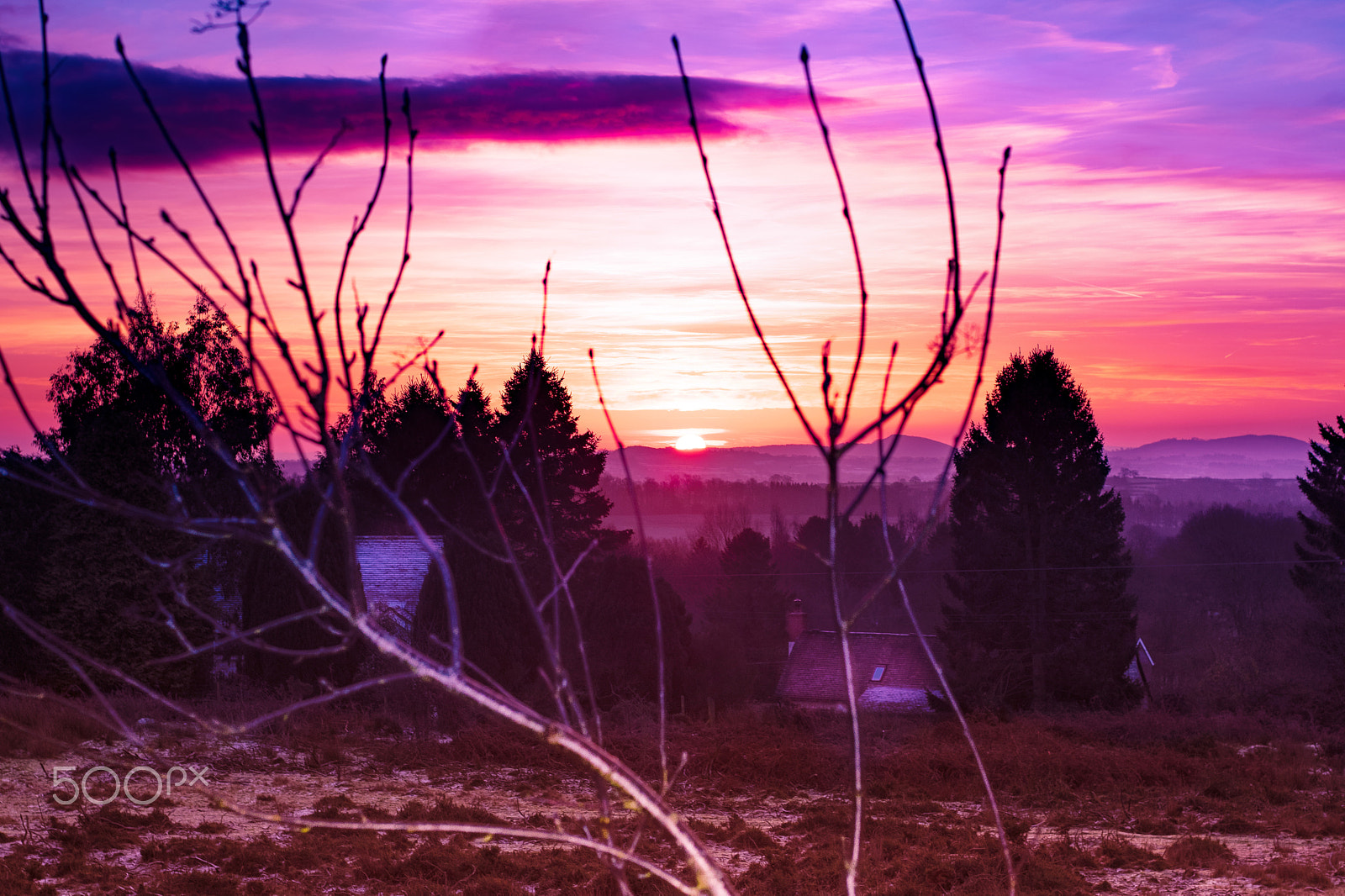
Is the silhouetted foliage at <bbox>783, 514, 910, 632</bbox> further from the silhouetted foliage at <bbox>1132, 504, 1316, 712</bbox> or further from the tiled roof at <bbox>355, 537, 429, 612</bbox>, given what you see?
the tiled roof at <bbox>355, 537, 429, 612</bbox>

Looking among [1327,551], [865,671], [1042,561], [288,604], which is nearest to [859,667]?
[865,671]

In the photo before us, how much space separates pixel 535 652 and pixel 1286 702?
16988 mm

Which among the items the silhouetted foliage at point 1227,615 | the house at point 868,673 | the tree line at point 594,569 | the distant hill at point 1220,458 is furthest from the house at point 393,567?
the distant hill at point 1220,458

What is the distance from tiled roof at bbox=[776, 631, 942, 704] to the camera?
26125 millimetres

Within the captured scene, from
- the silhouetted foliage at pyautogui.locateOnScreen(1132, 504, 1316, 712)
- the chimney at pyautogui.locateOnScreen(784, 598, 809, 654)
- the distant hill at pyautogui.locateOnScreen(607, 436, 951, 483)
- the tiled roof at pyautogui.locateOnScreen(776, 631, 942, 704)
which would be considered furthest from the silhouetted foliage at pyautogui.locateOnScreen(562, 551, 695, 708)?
the distant hill at pyautogui.locateOnScreen(607, 436, 951, 483)

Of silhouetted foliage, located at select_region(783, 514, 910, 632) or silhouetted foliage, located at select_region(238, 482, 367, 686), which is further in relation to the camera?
silhouetted foliage, located at select_region(783, 514, 910, 632)

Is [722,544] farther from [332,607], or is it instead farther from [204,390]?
[332,607]

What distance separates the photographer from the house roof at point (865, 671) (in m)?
25.8

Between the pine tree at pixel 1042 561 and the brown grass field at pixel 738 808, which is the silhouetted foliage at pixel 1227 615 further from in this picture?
the brown grass field at pixel 738 808

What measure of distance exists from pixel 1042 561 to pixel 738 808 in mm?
15231

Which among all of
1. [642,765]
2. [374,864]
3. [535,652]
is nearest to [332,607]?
[374,864]

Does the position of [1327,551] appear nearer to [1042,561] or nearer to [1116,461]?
[1042,561]

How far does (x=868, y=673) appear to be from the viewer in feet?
89.3

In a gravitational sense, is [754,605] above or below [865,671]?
above
